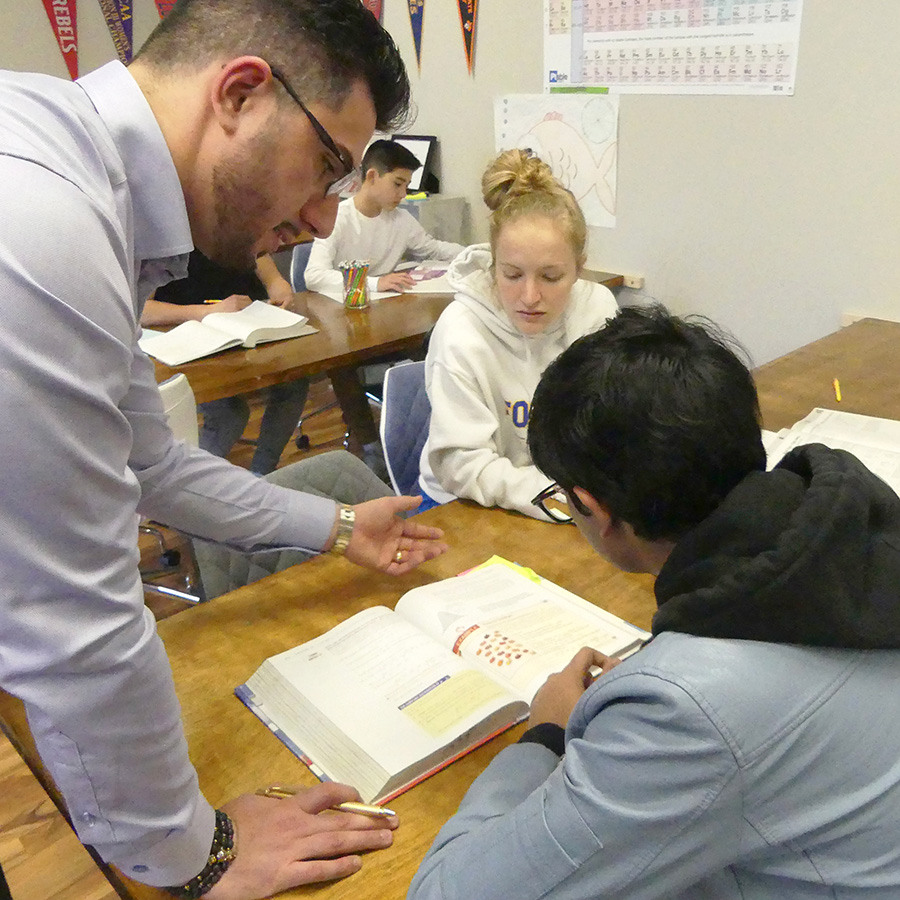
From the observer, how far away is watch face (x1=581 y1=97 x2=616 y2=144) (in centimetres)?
289

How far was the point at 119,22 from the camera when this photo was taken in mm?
4445

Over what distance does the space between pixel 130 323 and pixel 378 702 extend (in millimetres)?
508

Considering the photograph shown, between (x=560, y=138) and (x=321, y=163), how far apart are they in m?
2.42

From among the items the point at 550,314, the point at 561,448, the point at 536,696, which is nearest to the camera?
the point at 561,448

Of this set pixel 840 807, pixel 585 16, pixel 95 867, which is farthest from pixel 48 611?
pixel 585 16

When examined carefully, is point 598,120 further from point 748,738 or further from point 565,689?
point 748,738

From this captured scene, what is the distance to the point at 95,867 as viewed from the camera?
2.71ft

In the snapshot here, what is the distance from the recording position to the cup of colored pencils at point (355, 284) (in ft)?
8.97

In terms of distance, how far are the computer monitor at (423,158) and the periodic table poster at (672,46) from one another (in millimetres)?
754

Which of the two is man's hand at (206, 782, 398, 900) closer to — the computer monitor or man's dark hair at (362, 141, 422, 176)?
man's dark hair at (362, 141, 422, 176)

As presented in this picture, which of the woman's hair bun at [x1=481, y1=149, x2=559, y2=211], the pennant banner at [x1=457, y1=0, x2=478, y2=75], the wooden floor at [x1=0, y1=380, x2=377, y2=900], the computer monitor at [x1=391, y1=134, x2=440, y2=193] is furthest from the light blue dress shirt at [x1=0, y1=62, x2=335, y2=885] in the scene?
the computer monitor at [x1=391, y1=134, x2=440, y2=193]

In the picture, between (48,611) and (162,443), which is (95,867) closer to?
(48,611)

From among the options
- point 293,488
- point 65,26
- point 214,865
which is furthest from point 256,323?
point 65,26

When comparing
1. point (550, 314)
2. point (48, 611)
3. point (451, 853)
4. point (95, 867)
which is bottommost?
point (95, 867)
